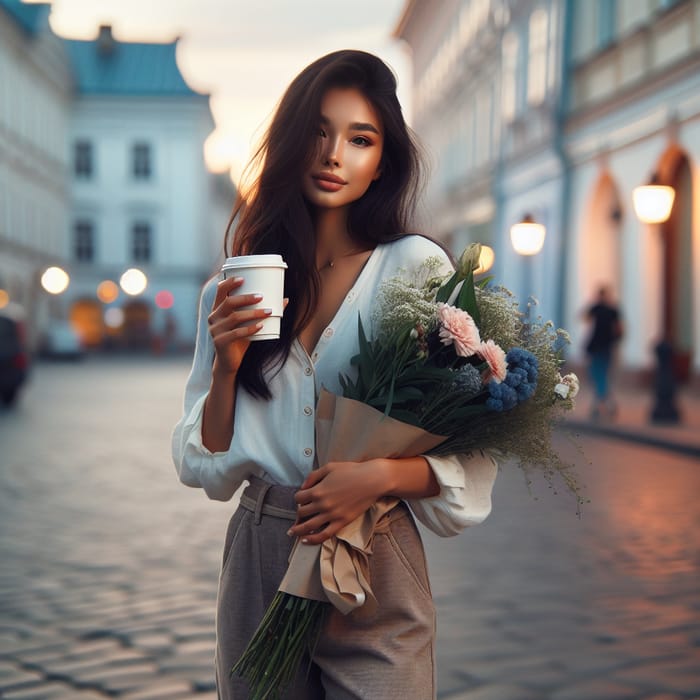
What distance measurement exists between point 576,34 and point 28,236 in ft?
109

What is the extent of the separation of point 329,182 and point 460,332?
500 mm

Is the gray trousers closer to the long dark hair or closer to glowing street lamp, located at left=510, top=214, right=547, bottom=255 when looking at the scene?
the long dark hair

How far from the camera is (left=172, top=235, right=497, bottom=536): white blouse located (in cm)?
238

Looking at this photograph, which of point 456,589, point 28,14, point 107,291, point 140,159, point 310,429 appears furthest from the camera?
point 140,159

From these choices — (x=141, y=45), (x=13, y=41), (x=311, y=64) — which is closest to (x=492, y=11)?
(x=13, y=41)

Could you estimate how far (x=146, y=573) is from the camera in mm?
6562

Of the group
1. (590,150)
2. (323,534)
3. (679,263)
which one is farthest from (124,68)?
(323,534)

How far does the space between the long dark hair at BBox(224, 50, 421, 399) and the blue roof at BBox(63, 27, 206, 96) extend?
64382 mm

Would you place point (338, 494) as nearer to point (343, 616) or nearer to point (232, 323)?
point (343, 616)

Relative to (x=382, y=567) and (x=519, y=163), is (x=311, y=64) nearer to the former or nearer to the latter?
(x=382, y=567)

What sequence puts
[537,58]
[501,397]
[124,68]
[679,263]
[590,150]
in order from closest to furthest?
[501,397] < [679,263] < [590,150] < [537,58] < [124,68]

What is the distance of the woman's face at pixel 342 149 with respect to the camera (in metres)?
2.50

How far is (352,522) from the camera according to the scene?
89.5 inches

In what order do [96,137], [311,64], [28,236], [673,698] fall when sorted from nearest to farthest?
1. [311,64]
2. [673,698]
3. [28,236]
4. [96,137]
